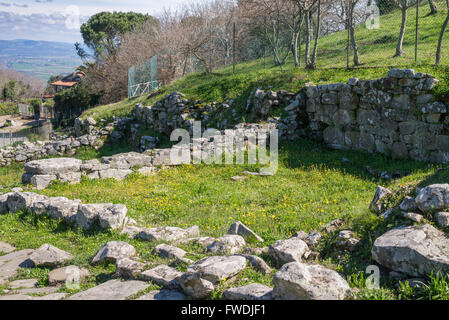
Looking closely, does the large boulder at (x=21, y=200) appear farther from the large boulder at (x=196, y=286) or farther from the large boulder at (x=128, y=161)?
the large boulder at (x=196, y=286)

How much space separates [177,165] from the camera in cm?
1330

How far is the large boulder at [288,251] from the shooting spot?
5.26m

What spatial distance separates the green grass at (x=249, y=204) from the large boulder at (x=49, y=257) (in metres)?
0.19

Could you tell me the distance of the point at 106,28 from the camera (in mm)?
57812

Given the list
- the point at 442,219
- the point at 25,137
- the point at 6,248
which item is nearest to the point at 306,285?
the point at 442,219

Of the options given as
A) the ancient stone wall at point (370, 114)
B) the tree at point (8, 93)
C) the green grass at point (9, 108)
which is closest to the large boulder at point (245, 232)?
the ancient stone wall at point (370, 114)

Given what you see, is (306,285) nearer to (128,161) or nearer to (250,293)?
(250,293)

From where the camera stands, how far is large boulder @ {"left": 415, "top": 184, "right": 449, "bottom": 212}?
17.1ft

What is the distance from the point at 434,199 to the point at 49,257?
5864mm

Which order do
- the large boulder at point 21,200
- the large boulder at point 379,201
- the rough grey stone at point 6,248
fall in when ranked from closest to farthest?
1. the large boulder at point 379,201
2. the rough grey stone at point 6,248
3. the large boulder at point 21,200

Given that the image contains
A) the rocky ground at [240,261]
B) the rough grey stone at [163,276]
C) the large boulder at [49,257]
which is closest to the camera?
the rocky ground at [240,261]

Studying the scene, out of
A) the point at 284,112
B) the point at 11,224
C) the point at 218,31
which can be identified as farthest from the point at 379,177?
the point at 218,31

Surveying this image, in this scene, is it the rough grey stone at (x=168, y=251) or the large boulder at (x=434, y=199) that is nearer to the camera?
the large boulder at (x=434, y=199)

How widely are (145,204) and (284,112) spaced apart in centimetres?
836
